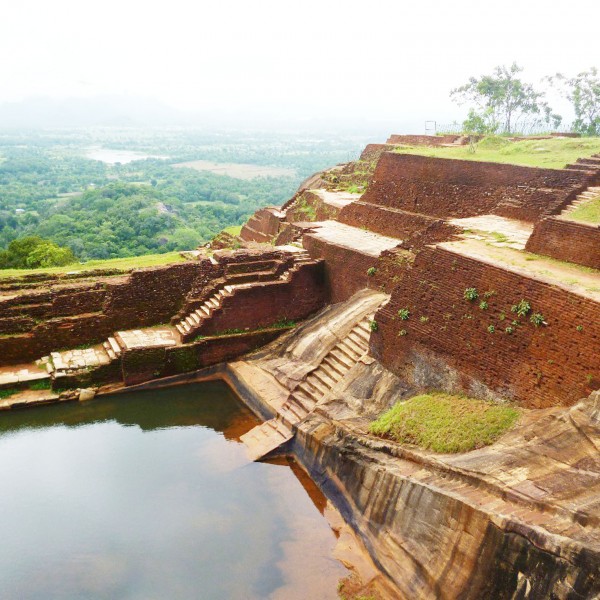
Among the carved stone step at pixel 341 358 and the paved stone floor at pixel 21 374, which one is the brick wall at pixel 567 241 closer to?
the carved stone step at pixel 341 358

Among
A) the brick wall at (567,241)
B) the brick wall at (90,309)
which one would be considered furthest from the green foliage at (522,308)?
the brick wall at (90,309)

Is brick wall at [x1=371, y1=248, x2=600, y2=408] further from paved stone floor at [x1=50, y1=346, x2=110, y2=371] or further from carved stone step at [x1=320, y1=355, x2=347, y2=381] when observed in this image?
paved stone floor at [x1=50, y1=346, x2=110, y2=371]

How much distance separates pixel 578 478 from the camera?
19.3 ft

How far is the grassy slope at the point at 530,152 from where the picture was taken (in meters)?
13.8

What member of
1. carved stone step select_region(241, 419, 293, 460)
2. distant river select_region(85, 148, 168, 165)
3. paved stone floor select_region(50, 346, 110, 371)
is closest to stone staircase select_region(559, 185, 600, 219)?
carved stone step select_region(241, 419, 293, 460)

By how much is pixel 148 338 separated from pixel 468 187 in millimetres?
8462

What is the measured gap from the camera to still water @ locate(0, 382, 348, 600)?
24.0 ft

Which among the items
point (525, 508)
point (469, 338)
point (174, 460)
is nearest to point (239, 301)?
point (174, 460)

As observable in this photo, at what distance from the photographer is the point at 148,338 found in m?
12.6

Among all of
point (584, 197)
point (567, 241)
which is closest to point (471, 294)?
point (567, 241)

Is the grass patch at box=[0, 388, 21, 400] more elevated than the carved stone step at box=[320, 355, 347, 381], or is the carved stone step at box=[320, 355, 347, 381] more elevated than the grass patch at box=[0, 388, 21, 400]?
the carved stone step at box=[320, 355, 347, 381]

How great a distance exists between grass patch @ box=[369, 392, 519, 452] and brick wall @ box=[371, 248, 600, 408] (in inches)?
13.2

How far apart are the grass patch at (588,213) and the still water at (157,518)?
631cm

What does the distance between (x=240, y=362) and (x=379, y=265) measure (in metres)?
3.80
